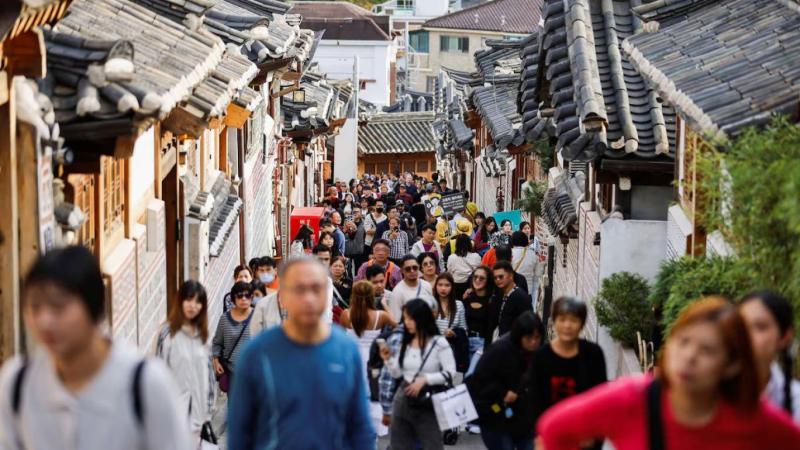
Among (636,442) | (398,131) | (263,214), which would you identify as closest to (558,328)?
(636,442)

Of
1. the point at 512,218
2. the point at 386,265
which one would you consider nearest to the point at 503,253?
the point at 386,265

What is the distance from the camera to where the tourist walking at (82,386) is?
17.6 feet

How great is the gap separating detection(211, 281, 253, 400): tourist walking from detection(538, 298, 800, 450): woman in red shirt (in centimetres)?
866

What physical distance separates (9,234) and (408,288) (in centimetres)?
650

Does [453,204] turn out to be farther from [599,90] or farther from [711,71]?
[711,71]

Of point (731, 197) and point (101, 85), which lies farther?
point (101, 85)

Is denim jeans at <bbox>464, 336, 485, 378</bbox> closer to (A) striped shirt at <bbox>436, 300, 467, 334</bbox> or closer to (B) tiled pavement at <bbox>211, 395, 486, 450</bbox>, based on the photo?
(A) striped shirt at <bbox>436, 300, 467, 334</bbox>

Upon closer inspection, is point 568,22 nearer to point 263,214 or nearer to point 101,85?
point 101,85

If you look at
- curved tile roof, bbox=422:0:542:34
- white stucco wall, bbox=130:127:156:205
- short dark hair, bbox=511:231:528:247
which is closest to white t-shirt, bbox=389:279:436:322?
white stucco wall, bbox=130:127:156:205

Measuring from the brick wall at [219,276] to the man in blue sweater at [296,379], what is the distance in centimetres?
1116

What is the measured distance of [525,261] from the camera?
70.4 feet

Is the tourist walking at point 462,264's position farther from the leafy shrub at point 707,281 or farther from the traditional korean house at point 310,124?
the traditional korean house at point 310,124

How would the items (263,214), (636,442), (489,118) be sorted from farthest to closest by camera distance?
(489,118) < (263,214) < (636,442)

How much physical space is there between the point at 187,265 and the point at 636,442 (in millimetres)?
13059
